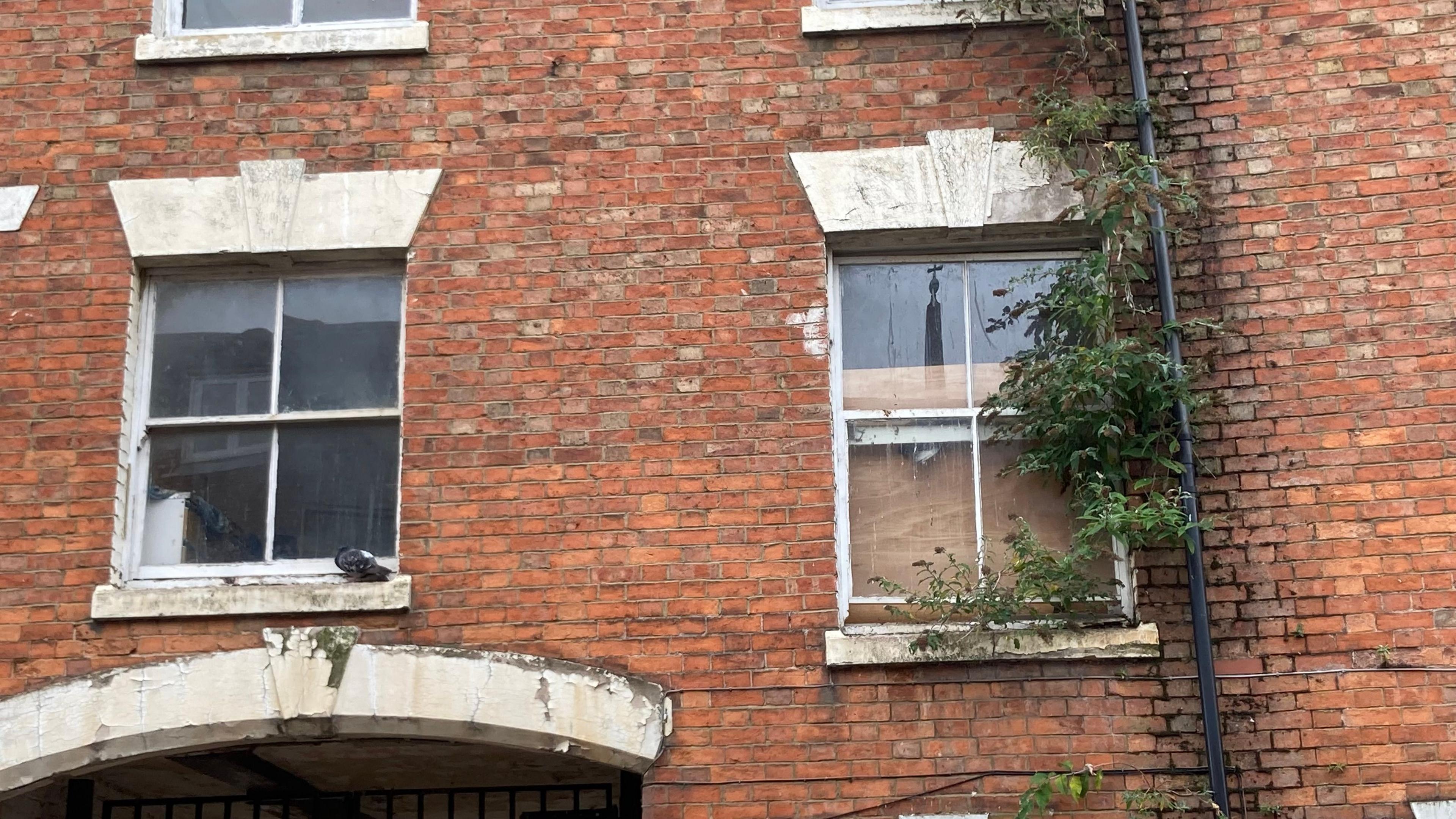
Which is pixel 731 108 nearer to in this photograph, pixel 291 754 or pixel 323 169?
pixel 323 169

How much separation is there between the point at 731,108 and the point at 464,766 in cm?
374

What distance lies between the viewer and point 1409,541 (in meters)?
6.14

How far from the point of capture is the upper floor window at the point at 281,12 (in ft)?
24.1

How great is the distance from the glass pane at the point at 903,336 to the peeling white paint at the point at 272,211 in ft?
6.48

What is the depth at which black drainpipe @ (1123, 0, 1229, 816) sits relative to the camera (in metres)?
5.92

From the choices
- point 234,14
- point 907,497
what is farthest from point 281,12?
point 907,497

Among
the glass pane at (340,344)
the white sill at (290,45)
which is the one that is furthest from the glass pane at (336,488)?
the white sill at (290,45)

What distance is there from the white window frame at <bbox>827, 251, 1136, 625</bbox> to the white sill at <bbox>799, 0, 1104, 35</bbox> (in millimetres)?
1027

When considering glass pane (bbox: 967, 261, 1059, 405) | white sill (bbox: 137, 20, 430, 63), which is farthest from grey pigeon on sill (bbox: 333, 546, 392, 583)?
glass pane (bbox: 967, 261, 1059, 405)

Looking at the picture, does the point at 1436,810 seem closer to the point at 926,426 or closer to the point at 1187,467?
the point at 1187,467

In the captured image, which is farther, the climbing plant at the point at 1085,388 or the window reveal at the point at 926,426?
the window reveal at the point at 926,426

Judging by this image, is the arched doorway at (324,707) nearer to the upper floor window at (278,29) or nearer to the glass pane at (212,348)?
the glass pane at (212,348)

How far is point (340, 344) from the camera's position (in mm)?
6898

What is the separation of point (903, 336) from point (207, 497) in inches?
124
